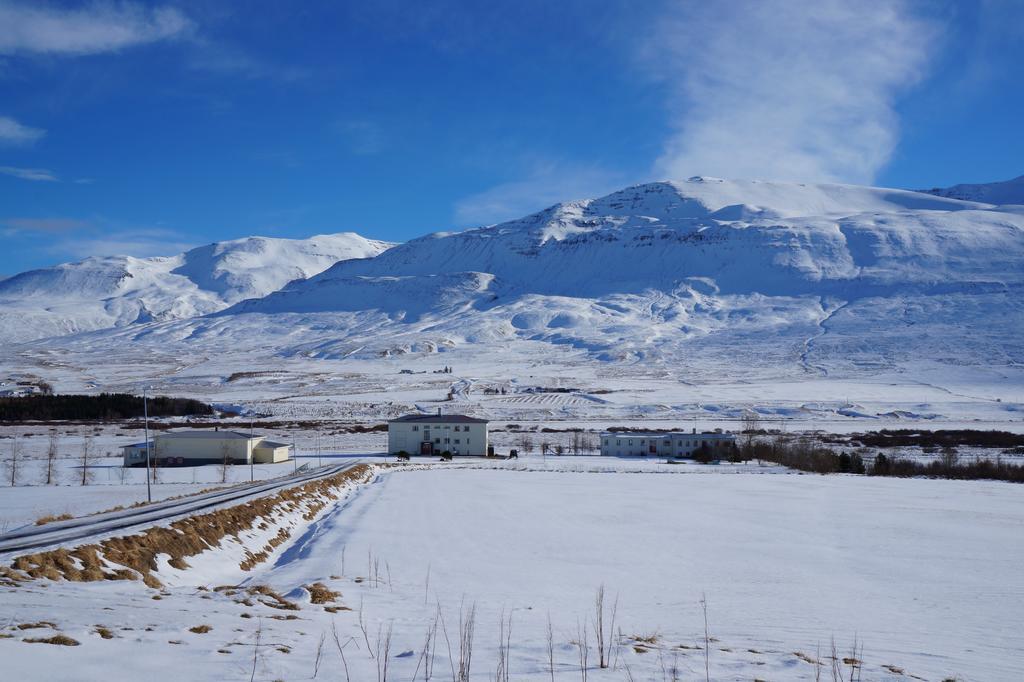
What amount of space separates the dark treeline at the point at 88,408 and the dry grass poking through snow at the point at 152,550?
93.4 meters

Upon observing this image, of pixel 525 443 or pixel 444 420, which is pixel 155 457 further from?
pixel 525 443

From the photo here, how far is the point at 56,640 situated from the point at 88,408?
375 feet

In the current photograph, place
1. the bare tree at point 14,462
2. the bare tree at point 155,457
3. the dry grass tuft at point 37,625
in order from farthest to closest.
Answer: the bare tree at point 155,457 < the bare tree at point 14,462 < the dry grass tuft at point 37,625

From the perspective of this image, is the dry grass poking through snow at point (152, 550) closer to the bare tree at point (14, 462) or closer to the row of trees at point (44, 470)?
the row of trees at point (44, 470)

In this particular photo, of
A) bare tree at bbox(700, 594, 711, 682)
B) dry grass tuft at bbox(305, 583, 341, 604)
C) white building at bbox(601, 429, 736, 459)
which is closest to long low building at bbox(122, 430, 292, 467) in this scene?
white building at bbox(601, 429, 736, 459)

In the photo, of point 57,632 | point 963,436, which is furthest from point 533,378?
point 57,632

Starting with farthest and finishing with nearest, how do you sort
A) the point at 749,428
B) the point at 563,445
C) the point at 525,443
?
the point at 749,428, the point at 563,445, the point at 525,443

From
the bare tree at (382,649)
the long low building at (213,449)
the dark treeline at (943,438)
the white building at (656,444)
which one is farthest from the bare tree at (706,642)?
the dark treeline at (943,438)

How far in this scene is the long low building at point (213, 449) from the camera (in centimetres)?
6016

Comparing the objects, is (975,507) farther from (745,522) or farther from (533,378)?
(533,378)

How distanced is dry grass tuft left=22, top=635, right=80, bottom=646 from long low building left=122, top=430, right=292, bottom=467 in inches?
2118

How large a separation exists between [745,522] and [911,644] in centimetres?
1477

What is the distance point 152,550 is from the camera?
15289 millimetres

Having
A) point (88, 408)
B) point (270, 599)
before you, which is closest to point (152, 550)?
point (270, 599)
